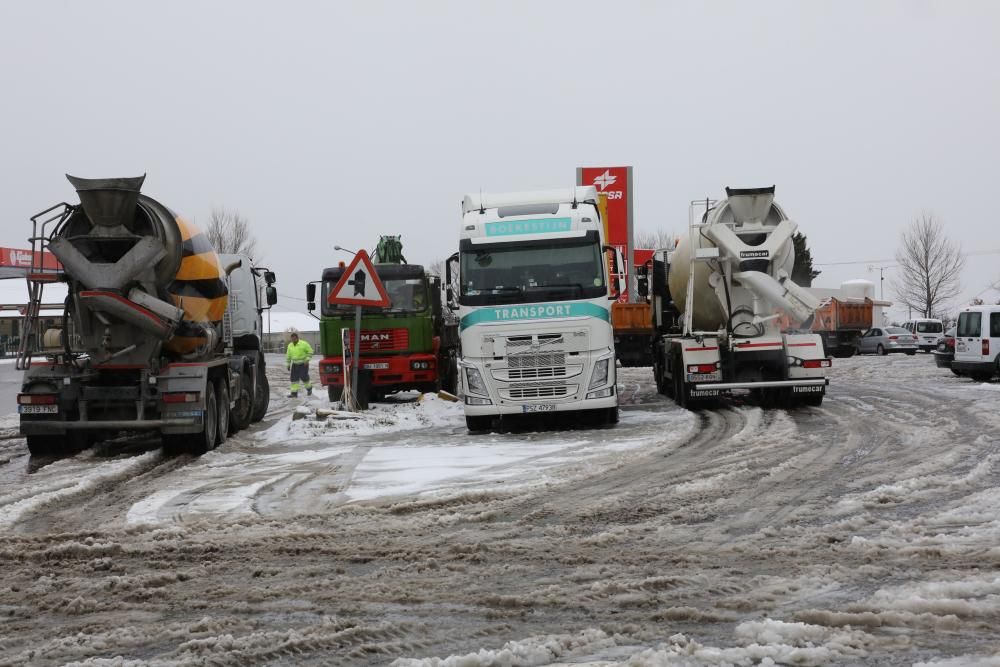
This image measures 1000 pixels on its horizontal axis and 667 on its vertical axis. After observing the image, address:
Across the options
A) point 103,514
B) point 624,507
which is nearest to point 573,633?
point 624,507

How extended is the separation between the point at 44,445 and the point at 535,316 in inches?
260

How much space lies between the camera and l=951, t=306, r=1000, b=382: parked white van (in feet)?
77.7

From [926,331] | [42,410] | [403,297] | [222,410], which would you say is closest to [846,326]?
[926,331]

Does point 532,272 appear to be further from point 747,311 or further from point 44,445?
point 44,445

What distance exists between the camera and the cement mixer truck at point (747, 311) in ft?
55.6

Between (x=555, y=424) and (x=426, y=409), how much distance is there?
9.05 ft

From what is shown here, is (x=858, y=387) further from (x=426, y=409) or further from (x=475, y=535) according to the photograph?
(x=475, y=535)

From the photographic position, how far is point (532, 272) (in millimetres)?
14688

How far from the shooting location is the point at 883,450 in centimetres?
1100

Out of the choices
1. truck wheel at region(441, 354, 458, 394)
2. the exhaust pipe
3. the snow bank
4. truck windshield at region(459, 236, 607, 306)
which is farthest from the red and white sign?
the exhaust pipe

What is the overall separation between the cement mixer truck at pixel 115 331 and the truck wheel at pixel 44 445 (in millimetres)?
12

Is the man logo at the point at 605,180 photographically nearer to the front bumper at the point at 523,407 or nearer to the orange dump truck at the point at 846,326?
the front bumper at the point at 523,407

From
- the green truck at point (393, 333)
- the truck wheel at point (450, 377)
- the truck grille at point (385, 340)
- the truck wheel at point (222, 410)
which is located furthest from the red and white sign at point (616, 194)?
the truck wheel at point (222, 410)

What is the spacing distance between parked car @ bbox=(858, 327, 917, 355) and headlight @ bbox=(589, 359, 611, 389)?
1387 inches
